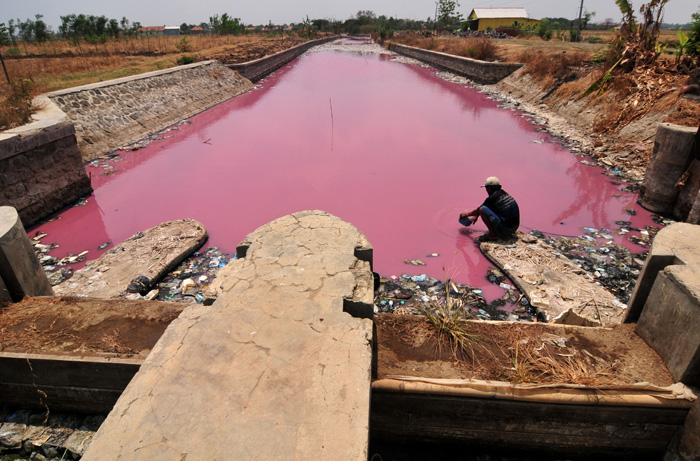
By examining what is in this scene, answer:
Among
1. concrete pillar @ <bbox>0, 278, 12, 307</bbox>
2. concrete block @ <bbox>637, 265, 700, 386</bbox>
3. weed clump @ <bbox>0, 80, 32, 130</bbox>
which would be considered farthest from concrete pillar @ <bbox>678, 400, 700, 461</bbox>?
weed clump @ <bbox>0, 80, 32, 130</bbox>

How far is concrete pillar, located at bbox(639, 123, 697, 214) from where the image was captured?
5.65m

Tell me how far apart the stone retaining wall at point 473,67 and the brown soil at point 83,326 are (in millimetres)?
19834

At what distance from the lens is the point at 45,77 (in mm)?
13250

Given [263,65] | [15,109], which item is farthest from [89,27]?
[15,109]

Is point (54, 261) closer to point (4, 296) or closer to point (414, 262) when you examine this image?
point (4, 296)

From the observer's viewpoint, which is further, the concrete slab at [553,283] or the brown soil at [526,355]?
the concrete slab at [553,283]

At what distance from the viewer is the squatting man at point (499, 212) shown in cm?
511

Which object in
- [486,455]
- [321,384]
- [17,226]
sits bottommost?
[486,455]

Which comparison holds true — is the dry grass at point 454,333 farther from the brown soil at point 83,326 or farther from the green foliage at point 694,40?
the green foliage at point 694,40

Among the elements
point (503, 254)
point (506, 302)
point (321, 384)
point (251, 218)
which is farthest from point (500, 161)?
point (321, 384)

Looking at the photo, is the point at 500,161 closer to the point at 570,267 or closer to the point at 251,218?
the point at 570,267

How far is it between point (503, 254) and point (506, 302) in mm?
909

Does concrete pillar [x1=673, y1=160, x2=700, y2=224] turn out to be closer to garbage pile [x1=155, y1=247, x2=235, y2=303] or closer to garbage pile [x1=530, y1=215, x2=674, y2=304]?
garbage pile [x1=530, y1=215, x2=674, y2=304]

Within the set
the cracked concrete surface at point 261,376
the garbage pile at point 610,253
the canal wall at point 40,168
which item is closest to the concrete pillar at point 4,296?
the cracked concrete surface at point 261,376
